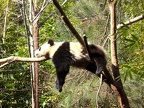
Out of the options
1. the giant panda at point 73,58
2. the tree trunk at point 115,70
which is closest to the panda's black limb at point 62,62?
the giant panda at point 73,58

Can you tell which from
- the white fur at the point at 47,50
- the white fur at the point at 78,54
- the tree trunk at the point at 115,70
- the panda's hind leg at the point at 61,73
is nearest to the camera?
the tree trunk at the point at 115,70

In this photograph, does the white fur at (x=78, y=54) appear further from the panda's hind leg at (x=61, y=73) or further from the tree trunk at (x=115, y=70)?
the tree trunk at (x=115, y=70)

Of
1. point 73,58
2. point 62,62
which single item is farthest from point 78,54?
point 62,62

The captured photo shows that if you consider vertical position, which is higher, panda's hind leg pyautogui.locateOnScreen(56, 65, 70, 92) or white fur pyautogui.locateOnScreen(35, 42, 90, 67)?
white fur pyautogui.locateOnScreen(35, 42, 90, 67)

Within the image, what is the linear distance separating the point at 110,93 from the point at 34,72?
1.53m

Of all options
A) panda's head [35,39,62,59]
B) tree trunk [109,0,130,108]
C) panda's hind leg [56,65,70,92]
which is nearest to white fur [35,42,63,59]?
panda's head [35,39,62,59]

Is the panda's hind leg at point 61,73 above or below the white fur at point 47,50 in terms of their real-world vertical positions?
below

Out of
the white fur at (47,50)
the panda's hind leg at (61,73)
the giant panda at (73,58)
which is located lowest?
the panda's hind leg at (61,73)

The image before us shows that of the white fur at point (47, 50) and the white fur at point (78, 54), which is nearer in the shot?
the white fur at point (78, 54)

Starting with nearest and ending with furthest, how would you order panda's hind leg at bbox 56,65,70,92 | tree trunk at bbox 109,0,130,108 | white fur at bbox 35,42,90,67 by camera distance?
1. tree trunk at bbox 109,0,130,108
2. white fur at bbox 35,42,90,67
3. panda's hind leg at bbox 56,65,70,92

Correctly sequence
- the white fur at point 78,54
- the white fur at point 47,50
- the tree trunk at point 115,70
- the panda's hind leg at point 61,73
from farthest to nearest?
1. the white fur at point 47,50
2. the panda's hind leg at point 61,73
3. the white fur at point 78,54
4. the tree trunk at point 115,70

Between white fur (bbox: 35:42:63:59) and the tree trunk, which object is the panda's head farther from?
the tree trunk

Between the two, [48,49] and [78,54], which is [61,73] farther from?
[48,49]

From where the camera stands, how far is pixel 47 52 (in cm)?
320
